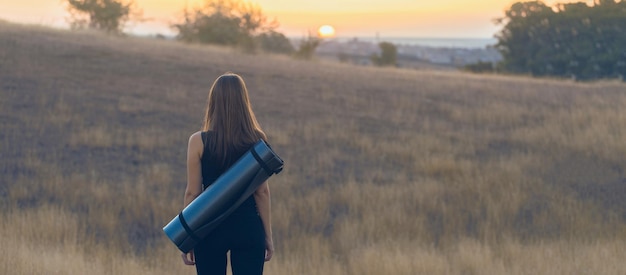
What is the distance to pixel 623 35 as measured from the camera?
4634cm

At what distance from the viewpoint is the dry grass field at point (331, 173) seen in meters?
10.2

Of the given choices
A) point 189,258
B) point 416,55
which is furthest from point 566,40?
point 416,55

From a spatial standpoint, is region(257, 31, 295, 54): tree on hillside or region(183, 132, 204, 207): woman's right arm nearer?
region(183, 132, 204, 207): woman's right arm

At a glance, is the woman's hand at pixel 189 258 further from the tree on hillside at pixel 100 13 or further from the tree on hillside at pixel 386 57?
the tree on hillside at pixel 386 57

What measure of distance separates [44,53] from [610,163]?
591 inches

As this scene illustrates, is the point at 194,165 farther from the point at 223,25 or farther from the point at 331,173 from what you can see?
the point at 223,25

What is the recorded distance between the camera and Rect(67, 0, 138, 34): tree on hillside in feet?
144

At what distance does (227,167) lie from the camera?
503cm

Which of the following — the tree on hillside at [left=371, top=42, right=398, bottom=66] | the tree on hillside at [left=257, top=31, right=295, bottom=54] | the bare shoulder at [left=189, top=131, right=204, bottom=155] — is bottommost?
the tree on hillside at [left=371, top=42, right=398, bottom=66]

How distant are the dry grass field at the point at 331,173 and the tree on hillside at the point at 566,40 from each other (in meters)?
21.4

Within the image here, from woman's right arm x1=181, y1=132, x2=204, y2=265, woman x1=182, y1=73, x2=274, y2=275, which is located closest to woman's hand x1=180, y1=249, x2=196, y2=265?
woman x1=182, y1=73, x2=274, y2=275

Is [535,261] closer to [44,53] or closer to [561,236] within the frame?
[561,236]

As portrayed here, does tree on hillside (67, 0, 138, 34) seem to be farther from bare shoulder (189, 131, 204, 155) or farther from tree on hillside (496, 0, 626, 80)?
bare shoulder (189, 131, 204, 155)

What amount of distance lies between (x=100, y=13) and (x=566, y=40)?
24474 mm
